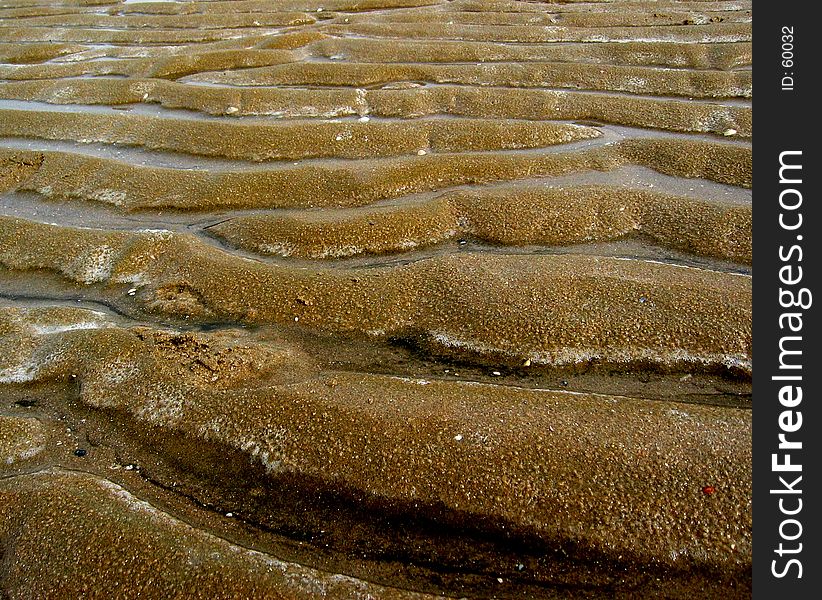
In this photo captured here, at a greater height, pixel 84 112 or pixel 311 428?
pixel 84 112

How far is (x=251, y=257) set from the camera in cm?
2475

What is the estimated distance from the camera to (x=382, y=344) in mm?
19750

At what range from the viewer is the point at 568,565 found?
13070 mm

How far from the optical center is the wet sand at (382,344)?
13336 mm

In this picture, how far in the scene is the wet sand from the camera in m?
13.3

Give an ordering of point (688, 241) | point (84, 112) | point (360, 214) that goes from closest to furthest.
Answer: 1. point (688, 241)
2. point (360, 214)
3. point (84, 112)

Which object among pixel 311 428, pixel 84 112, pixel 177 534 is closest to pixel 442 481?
pixel 311 428

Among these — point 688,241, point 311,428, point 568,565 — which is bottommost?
point 568,565

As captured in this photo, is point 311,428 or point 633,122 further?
point 633,122

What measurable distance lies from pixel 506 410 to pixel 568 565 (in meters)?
4.43
